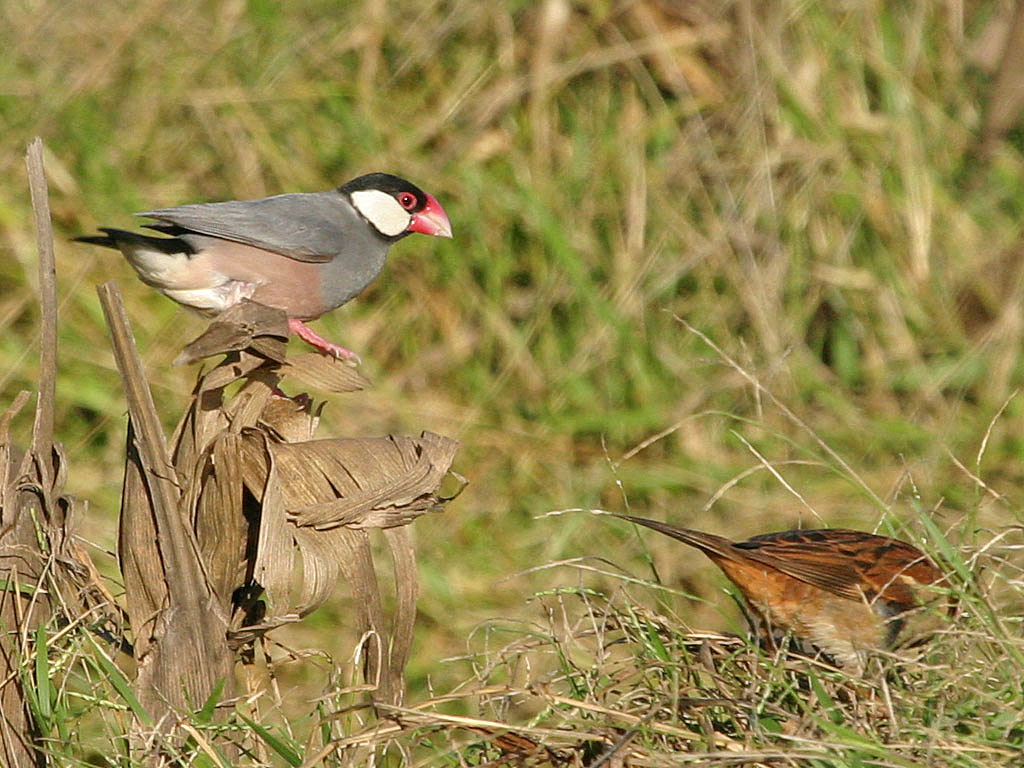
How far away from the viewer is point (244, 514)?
259 centimetres

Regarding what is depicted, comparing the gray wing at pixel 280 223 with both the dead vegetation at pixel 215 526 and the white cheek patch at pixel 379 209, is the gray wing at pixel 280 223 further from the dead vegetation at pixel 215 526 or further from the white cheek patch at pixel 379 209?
the dead vegetation at pixel 215 526

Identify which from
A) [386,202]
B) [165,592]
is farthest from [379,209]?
[165,592]

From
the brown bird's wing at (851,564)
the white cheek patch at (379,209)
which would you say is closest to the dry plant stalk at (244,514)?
the brown bird's wing at (851,564)

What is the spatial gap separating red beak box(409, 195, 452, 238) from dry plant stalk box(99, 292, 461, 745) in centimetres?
108

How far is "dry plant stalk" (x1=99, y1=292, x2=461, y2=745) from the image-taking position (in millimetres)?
2389

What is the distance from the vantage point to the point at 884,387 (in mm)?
5699

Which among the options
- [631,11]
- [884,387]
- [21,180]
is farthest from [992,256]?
[21,180]

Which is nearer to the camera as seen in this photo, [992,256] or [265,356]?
[265,356]

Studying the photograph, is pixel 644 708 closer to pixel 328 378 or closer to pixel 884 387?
pixel 328 378

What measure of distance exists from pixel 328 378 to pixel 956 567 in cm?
107

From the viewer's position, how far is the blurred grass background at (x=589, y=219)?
5.50 metres

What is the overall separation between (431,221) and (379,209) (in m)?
0.17

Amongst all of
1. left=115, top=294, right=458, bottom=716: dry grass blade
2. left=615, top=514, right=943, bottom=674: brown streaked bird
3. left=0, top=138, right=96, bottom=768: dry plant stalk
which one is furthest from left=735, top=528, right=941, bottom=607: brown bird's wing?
left=0, top=138, right=96, bottom=768: dry plant stalk

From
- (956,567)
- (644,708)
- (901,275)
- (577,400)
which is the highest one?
(956,567)
